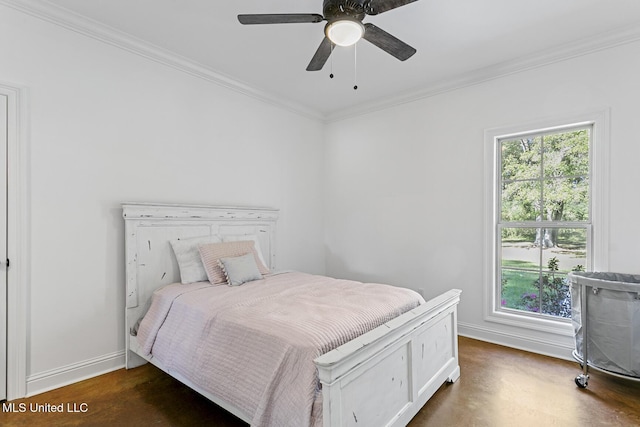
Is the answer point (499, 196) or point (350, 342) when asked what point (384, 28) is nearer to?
point (499, 196)

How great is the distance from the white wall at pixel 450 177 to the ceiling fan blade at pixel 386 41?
1.61 meters

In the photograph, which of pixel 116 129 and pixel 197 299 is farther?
pixel 116 129

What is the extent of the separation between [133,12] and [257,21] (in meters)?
1.23

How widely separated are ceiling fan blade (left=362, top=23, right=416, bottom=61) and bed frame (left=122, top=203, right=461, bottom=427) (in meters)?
1.63

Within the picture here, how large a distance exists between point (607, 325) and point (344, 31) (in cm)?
259

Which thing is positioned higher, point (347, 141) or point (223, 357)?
point (347, 141)

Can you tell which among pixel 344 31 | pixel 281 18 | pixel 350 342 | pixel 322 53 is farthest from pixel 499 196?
pixel 281 18

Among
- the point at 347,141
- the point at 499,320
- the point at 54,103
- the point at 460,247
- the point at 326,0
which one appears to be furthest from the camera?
the point at 347,141

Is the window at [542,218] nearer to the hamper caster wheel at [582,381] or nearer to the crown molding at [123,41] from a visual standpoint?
the hamper caster wheel at [582,381]

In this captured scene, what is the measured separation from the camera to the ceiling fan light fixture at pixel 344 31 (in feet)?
5.85

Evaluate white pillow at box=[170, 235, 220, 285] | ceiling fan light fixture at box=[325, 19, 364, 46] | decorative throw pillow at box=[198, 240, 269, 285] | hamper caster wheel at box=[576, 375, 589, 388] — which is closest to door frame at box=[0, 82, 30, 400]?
white pillow at box=[170, 235, 220, 285]

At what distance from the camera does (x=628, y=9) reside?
2.38 m

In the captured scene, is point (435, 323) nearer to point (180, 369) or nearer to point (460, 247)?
point (460, 247)

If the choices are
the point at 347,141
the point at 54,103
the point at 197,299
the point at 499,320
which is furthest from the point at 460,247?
the point at 54,103
